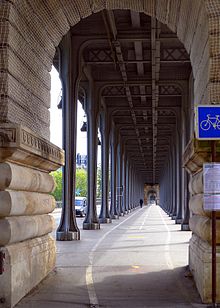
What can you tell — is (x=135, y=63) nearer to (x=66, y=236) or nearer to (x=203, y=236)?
(x=66, y=236)

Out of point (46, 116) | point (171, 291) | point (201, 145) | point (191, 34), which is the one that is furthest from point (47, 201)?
point (191, 34)

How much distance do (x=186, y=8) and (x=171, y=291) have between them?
5660 millimetres

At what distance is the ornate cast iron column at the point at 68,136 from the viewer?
70.9 feet

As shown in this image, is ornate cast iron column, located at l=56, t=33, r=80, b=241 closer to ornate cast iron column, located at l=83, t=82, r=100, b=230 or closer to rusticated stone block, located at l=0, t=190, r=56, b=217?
ornate cast iron column, located at l=83, t=82, r=100, b=230

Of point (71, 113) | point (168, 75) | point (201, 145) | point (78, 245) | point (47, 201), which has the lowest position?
point (78, 245)

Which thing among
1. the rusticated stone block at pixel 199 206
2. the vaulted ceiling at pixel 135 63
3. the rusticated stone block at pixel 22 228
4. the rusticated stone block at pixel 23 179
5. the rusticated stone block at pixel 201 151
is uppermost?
the vaulted ceiling at pixel 135 63

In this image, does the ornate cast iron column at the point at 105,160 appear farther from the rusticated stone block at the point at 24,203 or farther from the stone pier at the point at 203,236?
the stone pier at the point at 203,236

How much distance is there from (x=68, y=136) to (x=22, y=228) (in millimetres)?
12874

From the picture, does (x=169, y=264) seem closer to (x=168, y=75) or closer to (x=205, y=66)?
(x=205, y=66)

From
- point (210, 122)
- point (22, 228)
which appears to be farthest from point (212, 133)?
point (22, 228)

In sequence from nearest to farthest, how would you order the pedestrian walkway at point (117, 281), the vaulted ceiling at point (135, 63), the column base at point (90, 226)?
the pedestrian walkway at point (117, 281) < the vaulted ceiling at point (135, 63) < the column base at point (90, 226)

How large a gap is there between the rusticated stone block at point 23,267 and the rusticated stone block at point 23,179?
0.97m

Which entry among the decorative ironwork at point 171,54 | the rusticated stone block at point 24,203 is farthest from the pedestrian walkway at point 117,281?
the decorative ironwork at point 171,54

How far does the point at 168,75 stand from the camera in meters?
29.4
